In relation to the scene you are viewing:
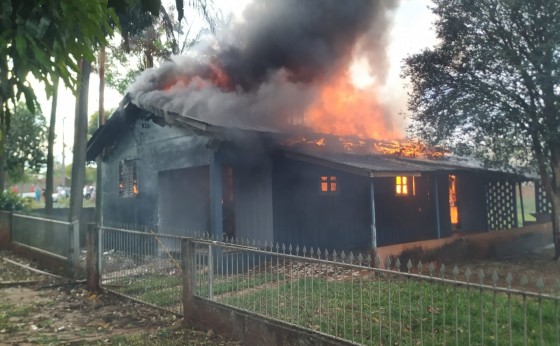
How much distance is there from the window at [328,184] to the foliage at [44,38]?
9004mm

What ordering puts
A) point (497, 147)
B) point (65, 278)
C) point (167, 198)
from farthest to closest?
1. point (167, 198)
2. point (497, 147)
3. point (65, 278)

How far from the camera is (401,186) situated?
13.4 meters

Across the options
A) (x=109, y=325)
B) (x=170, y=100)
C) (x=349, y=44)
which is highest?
(x=349, y=44)

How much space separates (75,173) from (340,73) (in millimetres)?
8722

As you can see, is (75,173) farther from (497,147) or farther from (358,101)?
(497,147)

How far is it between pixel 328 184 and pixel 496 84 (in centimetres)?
470

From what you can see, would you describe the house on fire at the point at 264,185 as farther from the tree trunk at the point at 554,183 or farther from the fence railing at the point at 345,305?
the fence railing at the point at 345,305

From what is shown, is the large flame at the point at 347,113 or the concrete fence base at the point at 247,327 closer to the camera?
the concrete fence base at the point at 247,327

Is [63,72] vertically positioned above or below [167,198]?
above

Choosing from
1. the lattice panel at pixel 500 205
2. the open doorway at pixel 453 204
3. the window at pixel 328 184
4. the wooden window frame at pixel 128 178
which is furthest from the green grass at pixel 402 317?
the lattice panel at pixel 500 205

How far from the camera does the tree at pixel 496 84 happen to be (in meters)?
9.60

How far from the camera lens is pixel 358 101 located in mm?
15914

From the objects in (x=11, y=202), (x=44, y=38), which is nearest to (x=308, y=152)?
(x=44, y=38)

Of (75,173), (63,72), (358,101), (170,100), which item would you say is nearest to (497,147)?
(358,101)
